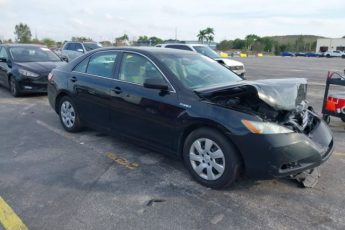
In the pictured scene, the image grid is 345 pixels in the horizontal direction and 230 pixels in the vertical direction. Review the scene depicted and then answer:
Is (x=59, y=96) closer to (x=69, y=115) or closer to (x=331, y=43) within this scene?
(x=69, y=115)

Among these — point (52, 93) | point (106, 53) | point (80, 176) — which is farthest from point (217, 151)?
point (52, 93)

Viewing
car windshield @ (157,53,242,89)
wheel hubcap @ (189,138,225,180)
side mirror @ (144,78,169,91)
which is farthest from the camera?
car windshield @ (157,53,242,89)

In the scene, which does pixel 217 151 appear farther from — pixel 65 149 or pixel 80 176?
pixel 65 149

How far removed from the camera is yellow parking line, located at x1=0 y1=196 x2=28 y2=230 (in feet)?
9.37

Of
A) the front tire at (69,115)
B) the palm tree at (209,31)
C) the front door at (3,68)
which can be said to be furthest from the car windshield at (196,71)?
the palm tree at (209,31)

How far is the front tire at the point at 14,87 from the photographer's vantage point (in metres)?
8.94

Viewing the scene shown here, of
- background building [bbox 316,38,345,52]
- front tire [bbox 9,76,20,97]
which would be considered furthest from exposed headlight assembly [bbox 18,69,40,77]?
background building [bbox 316,38,345,52]

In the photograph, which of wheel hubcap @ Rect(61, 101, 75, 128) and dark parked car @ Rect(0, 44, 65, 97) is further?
dark parked car @ Rect(0, 44, 65, 97)

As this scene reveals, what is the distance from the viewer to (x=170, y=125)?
3.82 meters

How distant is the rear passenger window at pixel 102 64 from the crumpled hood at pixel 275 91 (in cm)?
164

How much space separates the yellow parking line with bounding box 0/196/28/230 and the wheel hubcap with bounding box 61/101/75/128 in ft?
8.09

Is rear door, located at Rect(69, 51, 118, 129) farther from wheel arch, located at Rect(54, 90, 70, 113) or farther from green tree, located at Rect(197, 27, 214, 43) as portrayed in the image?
green tree, located at Rect(197, 27, 214, 43)

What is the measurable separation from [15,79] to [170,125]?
6858mm

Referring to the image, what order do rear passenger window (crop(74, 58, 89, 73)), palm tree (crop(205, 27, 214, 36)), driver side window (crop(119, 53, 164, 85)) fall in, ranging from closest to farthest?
1. driver side window (crop(119, 53, 164, 85))
2. rear passenger window (crop(74, 58, 89, 73))
3. palm tree (crop(205, 27, 214, 36))
